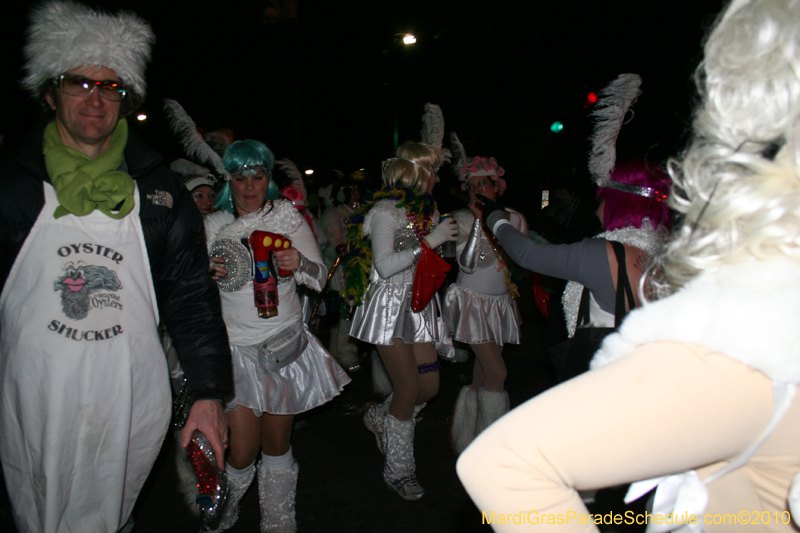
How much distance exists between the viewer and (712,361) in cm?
70

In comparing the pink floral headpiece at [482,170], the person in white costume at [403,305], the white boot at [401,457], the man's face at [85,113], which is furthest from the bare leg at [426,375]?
the man's face at [85,113]

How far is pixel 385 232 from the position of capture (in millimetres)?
3270

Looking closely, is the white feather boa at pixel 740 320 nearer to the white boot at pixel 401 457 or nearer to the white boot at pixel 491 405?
the white boot at pixel 401 457

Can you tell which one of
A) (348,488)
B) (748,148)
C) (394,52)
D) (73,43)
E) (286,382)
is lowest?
(348,488)

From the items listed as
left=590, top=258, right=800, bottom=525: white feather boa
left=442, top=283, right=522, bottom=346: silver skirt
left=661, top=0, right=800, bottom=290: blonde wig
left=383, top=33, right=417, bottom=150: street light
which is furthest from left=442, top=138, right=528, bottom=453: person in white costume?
left=383, top=33, right=417, bottom=150: street light

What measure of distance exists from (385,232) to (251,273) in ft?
3.19

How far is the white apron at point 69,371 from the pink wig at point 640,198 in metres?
2.06

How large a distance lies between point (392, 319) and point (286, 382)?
2.86 ft

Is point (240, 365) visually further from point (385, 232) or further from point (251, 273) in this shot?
point (385, 232)

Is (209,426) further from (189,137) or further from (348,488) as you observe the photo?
(189,137)

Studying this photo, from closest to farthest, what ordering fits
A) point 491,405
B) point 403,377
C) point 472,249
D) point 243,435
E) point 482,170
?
point 243,435 → point 403,377 → point 491,405 → point 472,249 → point 482,170

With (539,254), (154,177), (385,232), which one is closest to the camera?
(154,177)

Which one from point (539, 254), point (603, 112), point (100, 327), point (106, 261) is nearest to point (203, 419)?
point (100, 327)

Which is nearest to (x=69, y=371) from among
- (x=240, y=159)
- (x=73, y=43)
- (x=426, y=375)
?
(x=73, y=43)
